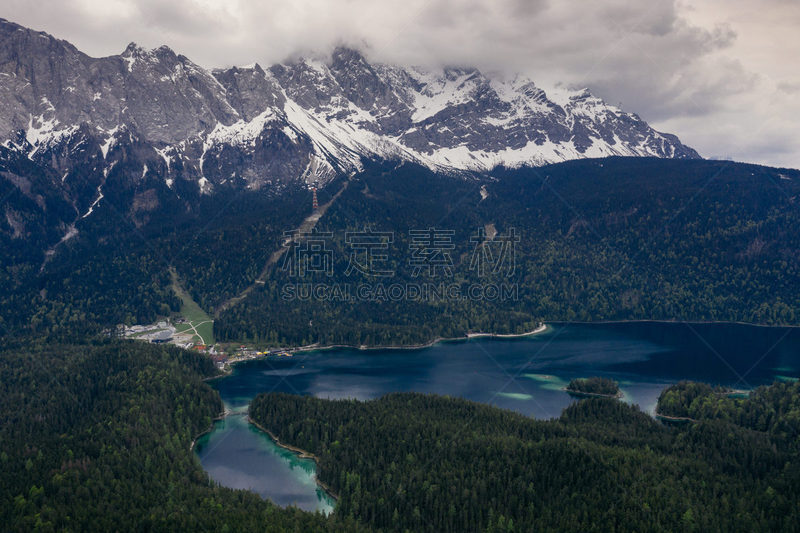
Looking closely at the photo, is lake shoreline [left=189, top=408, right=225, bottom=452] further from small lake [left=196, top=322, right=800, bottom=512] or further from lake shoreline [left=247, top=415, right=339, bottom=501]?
lake shoreline [left=247, top=415, right=339, bottom=501]

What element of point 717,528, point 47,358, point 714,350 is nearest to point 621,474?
point 717,528

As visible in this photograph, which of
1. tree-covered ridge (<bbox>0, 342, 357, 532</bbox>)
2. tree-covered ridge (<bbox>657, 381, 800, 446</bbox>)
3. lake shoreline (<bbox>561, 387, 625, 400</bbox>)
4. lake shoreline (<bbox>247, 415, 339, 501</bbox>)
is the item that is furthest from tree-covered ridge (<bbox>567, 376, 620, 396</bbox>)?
tree-covered ridge (<bbox>0, 342, 357, 532</bbox>)

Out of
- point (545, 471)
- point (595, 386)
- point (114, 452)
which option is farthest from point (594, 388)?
point (114, 452)

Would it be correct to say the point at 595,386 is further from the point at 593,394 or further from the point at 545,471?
the point at 545,471

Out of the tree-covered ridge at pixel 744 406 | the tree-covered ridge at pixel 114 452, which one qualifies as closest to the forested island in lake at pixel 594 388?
the tree-covered ridge at pixel 744 406

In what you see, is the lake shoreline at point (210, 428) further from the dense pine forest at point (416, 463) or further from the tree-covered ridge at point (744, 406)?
the tree-covered ridge at point (744, 406)

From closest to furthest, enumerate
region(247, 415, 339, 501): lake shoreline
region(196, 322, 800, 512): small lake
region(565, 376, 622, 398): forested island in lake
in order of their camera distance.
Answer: region(247, 415, 339, 501): lake shoreline → region(196, 322, 800, 512): small lake → region(565, 376, 622, 398): forested island in lake

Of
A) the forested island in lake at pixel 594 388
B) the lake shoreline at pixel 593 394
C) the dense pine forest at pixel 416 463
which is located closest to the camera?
the dense pine forest at pixel 416 463
